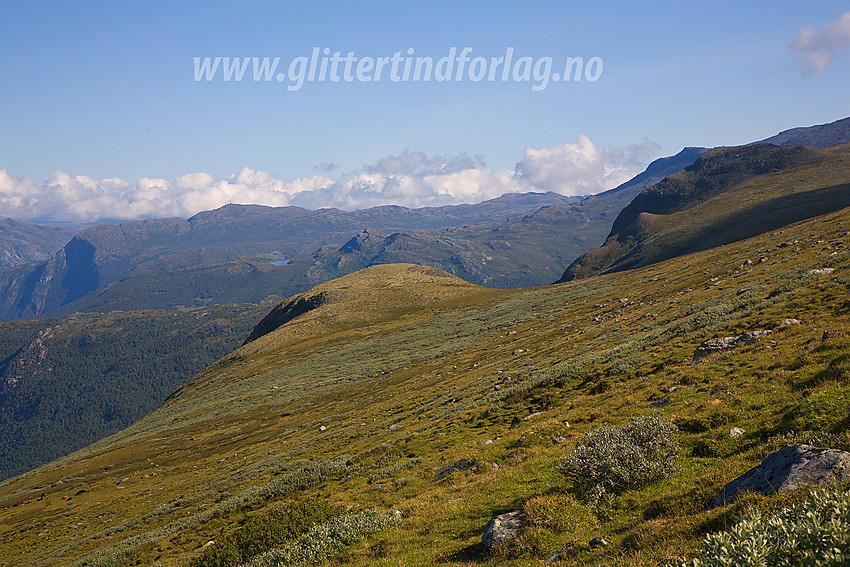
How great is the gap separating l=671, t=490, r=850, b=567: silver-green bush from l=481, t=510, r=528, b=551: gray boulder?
5264mm

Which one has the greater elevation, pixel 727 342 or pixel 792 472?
pixel 792 472

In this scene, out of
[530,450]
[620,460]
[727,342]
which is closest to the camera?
[620,460]

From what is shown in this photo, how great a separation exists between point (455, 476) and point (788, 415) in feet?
41.4

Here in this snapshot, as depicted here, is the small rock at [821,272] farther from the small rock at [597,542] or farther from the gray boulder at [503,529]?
the small rock at [597,542]

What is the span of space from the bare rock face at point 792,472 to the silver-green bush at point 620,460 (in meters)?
2.99

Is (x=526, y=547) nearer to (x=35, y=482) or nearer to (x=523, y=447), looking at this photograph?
(x=523, y=447)

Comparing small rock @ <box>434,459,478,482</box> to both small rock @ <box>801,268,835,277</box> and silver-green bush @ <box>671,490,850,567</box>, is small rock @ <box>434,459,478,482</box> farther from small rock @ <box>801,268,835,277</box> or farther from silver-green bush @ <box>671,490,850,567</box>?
small rock @ <box>801,268,835,277</box>

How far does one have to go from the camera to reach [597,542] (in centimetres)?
880

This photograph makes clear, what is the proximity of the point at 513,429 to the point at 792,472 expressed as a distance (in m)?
16.8

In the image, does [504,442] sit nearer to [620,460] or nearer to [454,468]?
[454,468]

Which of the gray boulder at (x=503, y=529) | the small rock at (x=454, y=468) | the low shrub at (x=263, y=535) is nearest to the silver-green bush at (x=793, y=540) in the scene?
the gray boulder at (x=503, y=529)

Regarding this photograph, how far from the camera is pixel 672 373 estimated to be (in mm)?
21469

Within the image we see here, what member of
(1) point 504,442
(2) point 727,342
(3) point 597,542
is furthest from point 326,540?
(2) point 727,342

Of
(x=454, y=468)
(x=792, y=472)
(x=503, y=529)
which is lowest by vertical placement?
(x=454, y=468)
